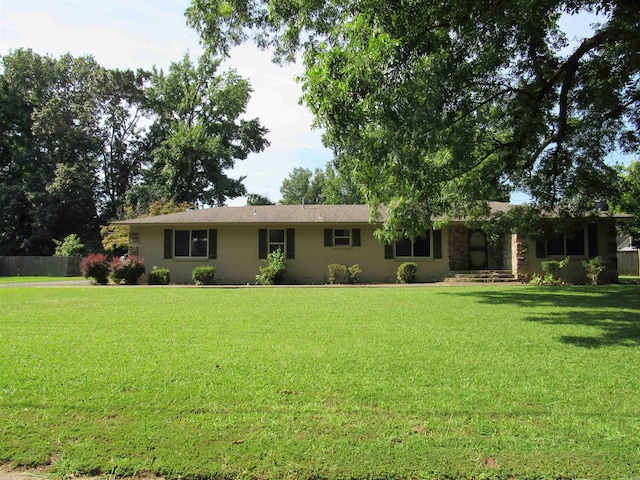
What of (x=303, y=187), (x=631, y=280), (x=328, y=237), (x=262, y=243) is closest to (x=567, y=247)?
(x=631, y=280)

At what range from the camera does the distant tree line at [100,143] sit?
35156mm

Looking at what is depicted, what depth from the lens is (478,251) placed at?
19766mm

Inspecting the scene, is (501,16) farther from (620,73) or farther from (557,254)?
(557,254)

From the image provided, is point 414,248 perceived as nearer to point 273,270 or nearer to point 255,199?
point 273,270

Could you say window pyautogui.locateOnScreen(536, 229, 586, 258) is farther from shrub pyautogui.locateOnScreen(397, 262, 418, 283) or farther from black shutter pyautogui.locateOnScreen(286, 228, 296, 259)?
black shutter pyautogui.locateOnScreen(286, 228, 296, 259)

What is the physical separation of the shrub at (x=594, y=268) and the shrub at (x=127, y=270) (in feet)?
59.7

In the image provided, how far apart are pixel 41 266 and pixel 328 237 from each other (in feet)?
73.0

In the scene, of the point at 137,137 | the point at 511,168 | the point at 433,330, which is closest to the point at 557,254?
the point at 511,168

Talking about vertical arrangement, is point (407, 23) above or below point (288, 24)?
below

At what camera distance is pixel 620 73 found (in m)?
10.2

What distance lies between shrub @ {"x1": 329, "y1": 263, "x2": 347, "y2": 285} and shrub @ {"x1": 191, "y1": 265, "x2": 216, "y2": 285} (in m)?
4.95

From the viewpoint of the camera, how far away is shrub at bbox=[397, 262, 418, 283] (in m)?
18.6

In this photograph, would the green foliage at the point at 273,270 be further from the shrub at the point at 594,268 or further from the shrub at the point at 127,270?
the shrub at the point at 594,268

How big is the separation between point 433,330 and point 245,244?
1365 cm
